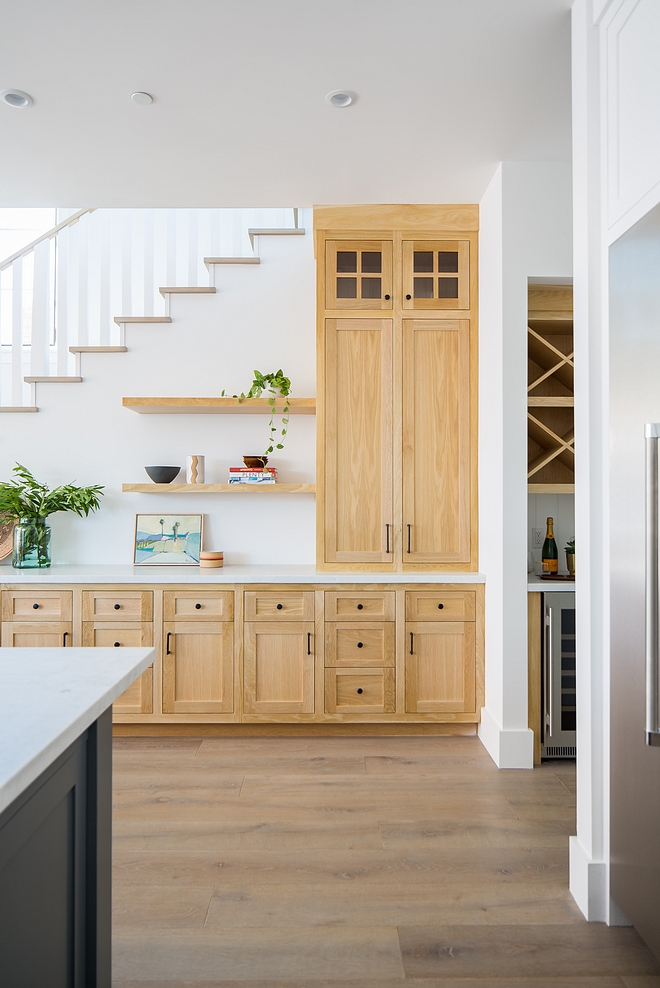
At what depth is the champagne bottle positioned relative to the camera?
3500 millimetres

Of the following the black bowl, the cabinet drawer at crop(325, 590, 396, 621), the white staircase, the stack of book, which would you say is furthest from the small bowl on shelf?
the white staircase

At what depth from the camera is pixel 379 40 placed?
234cm

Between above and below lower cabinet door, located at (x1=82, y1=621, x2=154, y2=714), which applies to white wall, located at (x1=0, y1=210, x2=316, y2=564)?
above

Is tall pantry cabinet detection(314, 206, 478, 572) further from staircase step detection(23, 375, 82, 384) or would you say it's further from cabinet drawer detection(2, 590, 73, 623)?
staircase step detection(23, 375, 82, 384)

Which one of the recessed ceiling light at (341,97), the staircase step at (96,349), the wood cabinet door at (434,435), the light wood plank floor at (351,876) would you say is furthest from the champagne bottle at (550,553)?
the staircase step at (96,349)

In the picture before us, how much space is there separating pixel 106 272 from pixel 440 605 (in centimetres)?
289

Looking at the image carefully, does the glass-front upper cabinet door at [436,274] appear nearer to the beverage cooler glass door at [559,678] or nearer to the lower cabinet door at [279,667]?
the beverage cooler glass door at [559,678]

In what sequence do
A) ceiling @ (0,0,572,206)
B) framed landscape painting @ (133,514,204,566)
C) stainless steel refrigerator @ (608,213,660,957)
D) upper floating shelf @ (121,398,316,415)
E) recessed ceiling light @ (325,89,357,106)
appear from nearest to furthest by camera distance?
stainless steel refrigerator @ (608,213,660,957) → ceiling @ (0,0,572,206) → recessed ceiling light @ (325,89,357,106) → upper floating shelf @ (121,398,316,415) → framed landscape painting @ (133,514,204,566)

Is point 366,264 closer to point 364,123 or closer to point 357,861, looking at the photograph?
→ point 364,123

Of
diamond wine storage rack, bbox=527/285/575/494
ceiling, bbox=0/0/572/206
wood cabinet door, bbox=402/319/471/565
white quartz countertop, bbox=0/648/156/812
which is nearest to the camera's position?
white quartz countertop, bbox=0/648/156/812

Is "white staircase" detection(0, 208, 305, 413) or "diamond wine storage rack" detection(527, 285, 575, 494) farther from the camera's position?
"white staircase" detection(0, 208, 305, 413)

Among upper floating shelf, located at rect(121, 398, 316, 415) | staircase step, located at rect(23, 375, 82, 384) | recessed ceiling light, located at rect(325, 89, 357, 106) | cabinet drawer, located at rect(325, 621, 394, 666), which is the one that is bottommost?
cabinet drawer, located at rect(325, 621, 394, 666)

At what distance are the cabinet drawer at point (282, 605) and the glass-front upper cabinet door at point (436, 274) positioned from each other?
1.70 meters

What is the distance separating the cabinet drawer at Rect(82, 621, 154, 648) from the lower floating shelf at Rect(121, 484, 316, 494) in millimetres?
773
